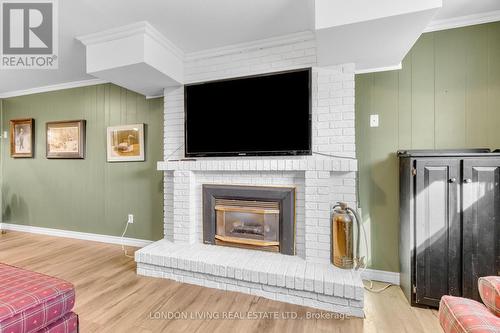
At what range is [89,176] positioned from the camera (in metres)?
3.61

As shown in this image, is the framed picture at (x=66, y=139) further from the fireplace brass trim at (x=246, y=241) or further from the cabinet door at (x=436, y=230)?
the cabinet door at (x=436, y=230)

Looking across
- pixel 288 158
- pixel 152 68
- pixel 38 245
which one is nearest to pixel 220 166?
pixel 288 158

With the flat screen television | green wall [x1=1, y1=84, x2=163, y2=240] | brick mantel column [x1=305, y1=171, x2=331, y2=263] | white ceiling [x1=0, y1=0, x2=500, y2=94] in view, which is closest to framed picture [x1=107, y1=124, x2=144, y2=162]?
green wall [x1=1, y1=84, x2=163, y2=240]

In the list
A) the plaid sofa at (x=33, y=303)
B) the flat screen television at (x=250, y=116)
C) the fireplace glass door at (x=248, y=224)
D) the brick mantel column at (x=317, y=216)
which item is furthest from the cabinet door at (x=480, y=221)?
the plaid sofa at (x=33, y=303)

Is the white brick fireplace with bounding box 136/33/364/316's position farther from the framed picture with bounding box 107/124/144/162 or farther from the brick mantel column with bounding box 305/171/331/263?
the framed picture with bounding box 107/124/144/162

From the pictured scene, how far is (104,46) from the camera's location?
237 cm

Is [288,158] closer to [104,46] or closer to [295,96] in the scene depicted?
[295,96]

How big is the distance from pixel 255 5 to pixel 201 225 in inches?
85.6

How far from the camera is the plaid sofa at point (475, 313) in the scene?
0.88m

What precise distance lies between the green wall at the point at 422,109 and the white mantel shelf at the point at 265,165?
1.41 feet

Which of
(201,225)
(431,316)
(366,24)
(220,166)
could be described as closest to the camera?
(366,24)

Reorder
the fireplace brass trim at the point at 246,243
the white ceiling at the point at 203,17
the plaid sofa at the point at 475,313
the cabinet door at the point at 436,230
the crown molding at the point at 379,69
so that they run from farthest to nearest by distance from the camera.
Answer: the fireplace brass trim at the point at 246,243 → the crown molding at the point at 379,69 → the white ceiling at the point at 203,17 → the cabinet door at the point at 436,230 → the plaid sofa at the point at 475,313

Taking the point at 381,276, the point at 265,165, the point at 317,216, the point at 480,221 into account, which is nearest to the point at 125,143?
the point at 265,165

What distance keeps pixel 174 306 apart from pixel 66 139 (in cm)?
327
